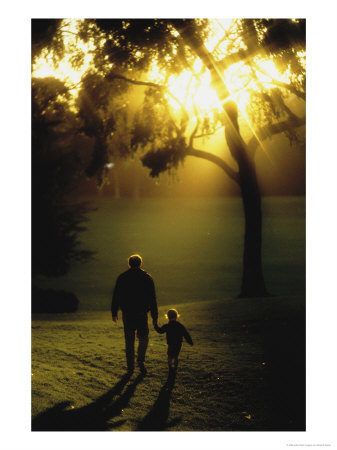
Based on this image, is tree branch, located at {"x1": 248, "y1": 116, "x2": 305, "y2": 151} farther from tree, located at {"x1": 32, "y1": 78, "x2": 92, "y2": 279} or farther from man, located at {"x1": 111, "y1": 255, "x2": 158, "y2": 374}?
man, located at {"x1": 111, "y1": 255, "x2": 158, "y2": 374}

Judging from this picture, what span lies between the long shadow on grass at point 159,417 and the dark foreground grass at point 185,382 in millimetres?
13

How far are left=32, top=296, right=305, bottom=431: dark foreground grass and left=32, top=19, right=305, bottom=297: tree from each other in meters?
6.10

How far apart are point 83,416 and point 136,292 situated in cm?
194

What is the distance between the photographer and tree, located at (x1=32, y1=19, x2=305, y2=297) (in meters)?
13.9

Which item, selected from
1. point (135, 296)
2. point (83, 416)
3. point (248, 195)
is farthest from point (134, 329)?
point (248, 195)

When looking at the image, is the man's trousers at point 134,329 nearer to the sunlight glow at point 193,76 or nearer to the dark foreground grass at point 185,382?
the dark foreground grass at point 185,382

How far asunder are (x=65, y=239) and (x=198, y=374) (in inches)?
584

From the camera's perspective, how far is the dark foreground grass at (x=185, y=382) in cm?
713

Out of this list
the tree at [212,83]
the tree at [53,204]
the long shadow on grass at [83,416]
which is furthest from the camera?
the tree at [53,204]

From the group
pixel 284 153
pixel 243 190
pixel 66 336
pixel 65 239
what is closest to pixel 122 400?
pixel 66 336

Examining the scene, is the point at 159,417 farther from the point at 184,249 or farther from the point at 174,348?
the point at 184,249

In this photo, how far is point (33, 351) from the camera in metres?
10.7

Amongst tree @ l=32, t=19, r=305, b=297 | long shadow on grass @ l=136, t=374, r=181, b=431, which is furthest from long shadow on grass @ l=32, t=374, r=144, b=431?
tree @ l=32, t=19, r=305, b=297

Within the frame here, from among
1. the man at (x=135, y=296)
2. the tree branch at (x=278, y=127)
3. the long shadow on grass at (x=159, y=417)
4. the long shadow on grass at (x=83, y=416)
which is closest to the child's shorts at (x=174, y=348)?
the man at (x=135, y=296)
